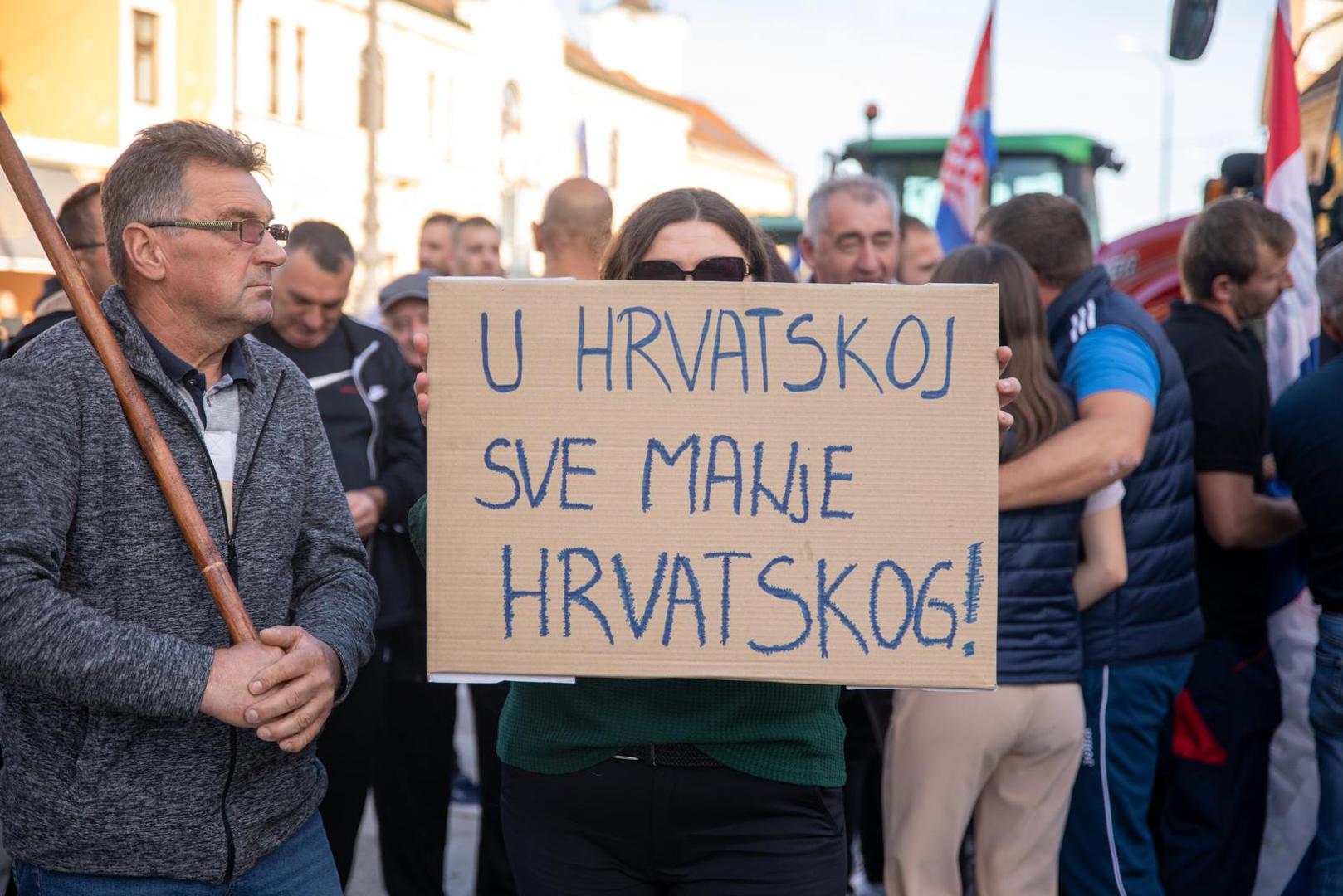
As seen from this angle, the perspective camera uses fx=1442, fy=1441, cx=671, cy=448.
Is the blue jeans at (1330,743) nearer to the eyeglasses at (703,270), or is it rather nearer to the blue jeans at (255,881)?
the eyeglasses at (703,270)

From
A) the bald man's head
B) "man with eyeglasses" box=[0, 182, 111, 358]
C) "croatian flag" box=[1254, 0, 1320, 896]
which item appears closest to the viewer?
"man with eyeglasses" box=[0, 182, 111, 358]

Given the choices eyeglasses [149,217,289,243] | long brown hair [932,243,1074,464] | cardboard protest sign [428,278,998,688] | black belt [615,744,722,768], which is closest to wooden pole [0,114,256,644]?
eyeglasses [149,217,289,243]

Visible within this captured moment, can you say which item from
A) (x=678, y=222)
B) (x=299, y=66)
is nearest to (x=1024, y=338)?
(x=678, y=222)

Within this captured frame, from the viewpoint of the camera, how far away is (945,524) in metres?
2.05

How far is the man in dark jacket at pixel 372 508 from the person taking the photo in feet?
12.3

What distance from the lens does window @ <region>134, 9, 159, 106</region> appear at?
13.8m

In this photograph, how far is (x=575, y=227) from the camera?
4078mm

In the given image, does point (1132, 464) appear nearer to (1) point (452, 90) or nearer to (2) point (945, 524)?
(2) point (945, 524)

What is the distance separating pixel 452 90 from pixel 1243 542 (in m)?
34.6

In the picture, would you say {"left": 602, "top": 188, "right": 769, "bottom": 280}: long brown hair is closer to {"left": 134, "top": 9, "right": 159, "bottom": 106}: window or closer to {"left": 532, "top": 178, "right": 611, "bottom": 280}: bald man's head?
{"left": 532, "top": 178, "right": 611, "bottom": 280}: bald man's head

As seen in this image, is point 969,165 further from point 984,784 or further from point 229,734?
point 229,734

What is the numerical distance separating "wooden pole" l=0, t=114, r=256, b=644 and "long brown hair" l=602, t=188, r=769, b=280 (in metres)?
0.79

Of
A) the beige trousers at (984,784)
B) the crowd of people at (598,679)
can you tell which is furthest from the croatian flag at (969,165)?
the beige trousers at (984,784)

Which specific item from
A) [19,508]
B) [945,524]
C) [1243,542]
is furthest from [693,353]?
[1243,542]
